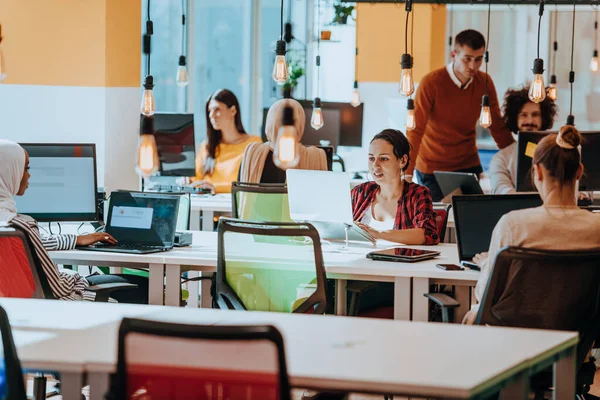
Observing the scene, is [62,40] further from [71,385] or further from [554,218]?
[71,385]

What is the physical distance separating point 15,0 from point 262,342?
4.89m

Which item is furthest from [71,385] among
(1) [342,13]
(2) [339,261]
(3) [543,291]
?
(1) [342,13]

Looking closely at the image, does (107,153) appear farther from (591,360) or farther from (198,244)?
(591,360)

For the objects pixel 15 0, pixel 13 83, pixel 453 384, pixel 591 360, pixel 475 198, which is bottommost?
pixel 591 360

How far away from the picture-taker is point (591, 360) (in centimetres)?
382

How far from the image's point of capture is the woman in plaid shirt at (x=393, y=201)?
505 cm

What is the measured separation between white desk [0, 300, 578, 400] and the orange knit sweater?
4395 mm

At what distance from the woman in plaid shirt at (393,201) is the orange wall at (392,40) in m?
6.29

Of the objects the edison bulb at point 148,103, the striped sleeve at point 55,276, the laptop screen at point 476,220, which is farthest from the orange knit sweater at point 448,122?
the striped sleeve at point 55,276

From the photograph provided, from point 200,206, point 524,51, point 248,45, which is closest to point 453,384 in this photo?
point 200,206

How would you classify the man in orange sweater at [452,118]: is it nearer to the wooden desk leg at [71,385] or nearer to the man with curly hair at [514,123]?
the man with curly hair at [514,123]

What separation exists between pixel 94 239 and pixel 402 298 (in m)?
1.54

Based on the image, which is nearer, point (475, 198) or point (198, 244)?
point (475, 198)

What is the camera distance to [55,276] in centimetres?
417
